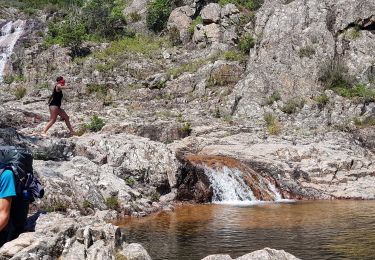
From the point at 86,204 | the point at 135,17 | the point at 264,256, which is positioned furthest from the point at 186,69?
the point at 264,256

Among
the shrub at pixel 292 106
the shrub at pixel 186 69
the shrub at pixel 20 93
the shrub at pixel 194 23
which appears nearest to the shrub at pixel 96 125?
the shrub at pixel 20 93

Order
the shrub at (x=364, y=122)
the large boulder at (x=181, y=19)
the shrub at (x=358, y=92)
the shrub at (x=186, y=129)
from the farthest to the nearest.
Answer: the large boulder at (x=181, y=19) < the shrub at (x=358, y=92) < the shrub at (x=364, y=122) < the shrub at (x=186, y=129)

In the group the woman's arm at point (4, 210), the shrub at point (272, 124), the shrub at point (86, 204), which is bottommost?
the shrub at point (272, 124)

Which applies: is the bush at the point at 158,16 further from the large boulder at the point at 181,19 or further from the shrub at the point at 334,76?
the shrub at the point at 334,76

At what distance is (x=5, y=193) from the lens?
5965mm

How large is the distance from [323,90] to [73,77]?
739 inches

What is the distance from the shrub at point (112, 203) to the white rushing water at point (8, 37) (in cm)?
2854

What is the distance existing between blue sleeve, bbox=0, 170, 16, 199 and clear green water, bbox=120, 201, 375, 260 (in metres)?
5.19

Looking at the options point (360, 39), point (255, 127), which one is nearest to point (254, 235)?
point (255, 127)

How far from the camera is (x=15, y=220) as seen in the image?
6703mm

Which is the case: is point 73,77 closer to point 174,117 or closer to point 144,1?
point 174,117

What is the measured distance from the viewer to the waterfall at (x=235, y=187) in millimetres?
21375

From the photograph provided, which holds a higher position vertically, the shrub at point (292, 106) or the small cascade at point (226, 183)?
the shrub at point (292, 106)

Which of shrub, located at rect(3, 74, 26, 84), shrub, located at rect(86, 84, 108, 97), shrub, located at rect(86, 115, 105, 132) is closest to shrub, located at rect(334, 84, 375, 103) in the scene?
shrub, located at rect(86, 115, 105, 132)
